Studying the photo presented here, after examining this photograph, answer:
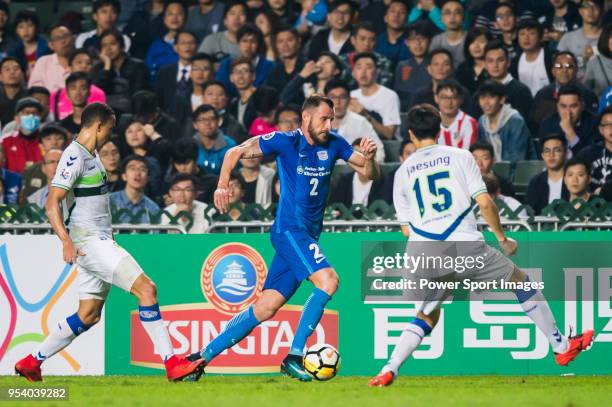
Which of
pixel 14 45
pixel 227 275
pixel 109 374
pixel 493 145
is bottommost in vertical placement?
Answer: pixel 109 374

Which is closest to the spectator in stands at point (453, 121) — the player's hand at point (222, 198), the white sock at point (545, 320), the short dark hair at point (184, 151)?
the short dark hair at point (184, 151)

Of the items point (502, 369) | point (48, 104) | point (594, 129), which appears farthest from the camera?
point (48, 104)

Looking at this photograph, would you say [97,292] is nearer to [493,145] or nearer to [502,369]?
[502,369]

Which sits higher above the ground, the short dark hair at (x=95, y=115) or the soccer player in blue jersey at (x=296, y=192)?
the short dark hair at (x=95, y=115)

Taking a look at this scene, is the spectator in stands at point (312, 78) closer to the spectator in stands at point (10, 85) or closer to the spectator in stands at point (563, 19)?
the spectator in stands at point (563, 19)

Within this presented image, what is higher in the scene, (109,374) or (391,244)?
(391,244)

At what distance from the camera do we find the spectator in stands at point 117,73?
17.2 meters

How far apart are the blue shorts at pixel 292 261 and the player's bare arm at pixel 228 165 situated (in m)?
0.60

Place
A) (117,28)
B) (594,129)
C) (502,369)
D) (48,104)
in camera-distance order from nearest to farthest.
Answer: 1. (502,369)
2. (594,129)
3. (48,104)
4. (117,28)

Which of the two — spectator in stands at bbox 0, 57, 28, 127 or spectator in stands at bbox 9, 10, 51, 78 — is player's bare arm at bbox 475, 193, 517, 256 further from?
spectator in stands at bbox 9, 10, 51, 78

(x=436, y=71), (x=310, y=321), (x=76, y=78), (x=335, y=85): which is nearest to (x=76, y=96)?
(x=76, y=78)

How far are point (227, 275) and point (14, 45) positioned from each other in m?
8.14

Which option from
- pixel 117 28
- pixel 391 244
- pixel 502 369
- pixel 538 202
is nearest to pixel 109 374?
pixel 391 244

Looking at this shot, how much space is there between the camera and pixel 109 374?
1280 centimetres
